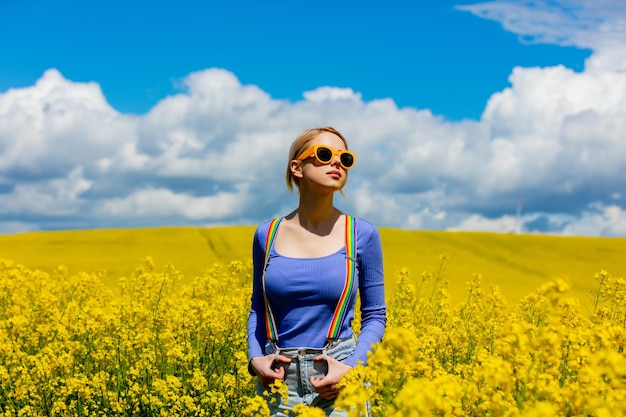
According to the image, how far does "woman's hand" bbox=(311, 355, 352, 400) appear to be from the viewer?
2848 mm

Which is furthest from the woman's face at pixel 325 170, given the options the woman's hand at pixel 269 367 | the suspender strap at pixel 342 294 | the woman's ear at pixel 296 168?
the woman's hand at pixel 269 367

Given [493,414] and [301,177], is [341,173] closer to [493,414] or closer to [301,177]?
[301,177]

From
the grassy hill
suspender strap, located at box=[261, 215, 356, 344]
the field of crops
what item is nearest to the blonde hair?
suspender strap, located at box=[261, 215, 356, 344]

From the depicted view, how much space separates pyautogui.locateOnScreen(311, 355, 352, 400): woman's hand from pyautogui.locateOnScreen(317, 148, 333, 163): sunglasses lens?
90 cm

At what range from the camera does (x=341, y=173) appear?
10.5ft

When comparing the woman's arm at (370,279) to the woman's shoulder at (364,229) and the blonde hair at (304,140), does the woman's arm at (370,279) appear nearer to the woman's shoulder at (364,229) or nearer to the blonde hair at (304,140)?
the woman's shoulder at (364,229)

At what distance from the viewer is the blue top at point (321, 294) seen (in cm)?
303

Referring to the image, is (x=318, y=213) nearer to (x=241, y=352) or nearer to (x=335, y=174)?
(x=335, y=174)

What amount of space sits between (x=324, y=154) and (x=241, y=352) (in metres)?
2.48

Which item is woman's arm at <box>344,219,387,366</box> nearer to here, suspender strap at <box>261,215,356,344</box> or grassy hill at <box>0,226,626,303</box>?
suspender strap at <box>261,215,356,344</box>

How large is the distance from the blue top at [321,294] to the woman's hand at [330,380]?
0.11 m

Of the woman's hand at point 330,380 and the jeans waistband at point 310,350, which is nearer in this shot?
the woman's hand at point 330,380

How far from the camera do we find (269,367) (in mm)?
3021

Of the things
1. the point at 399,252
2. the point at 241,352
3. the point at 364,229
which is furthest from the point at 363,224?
the point at 399,252
